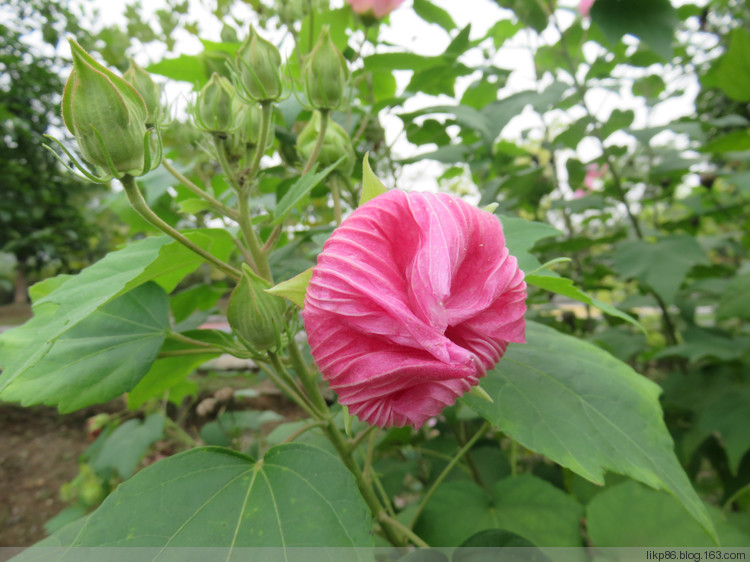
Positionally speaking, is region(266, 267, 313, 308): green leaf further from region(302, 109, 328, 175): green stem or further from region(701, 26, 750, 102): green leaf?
region(701, 26, 750, 102): green leaf

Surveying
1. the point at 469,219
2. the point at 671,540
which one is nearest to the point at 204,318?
the point at 469,219

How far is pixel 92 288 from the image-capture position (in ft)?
1.69

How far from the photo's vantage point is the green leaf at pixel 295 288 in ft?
1.61

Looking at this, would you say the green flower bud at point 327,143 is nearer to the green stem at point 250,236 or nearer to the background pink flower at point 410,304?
the green stem at point 250,236

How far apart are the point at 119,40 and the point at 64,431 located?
2773 mm

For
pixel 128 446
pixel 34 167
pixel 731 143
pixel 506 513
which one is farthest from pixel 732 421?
pixel 34 167

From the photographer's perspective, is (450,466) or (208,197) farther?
(450,466)

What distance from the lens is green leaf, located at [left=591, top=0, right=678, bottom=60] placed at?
107 centimetres

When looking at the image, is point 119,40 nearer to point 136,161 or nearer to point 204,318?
point 204,318

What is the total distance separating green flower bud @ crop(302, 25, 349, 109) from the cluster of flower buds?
0.29 meters

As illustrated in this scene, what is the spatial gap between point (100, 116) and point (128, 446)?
1309 millimetres

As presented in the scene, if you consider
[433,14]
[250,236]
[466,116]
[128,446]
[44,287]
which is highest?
[433,14]

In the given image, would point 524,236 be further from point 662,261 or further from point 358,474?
point 662,261

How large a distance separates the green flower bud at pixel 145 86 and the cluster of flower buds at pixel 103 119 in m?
0.21
